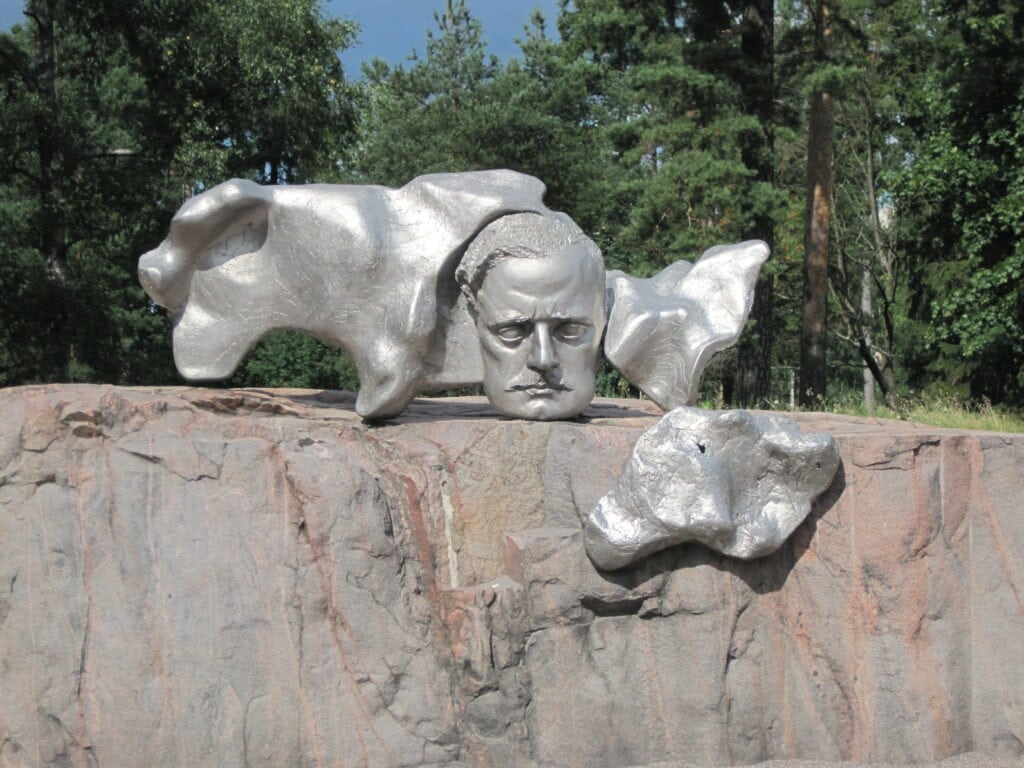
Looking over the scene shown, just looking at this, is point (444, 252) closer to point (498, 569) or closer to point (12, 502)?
point (498, 569)

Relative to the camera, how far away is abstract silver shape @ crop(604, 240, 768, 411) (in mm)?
4840

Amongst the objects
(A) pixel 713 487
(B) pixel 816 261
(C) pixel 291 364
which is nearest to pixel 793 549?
(A) pixel 713 487

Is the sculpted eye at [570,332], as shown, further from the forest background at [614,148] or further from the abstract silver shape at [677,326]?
the forest background at [614,148]

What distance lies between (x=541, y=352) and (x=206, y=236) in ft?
4.90

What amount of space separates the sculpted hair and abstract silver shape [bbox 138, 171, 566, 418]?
0.18 ft

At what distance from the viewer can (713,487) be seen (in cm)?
400

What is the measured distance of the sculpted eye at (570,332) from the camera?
4566 mm

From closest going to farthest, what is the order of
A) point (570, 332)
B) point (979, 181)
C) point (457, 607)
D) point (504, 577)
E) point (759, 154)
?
1. point (457, 607)
2. point (504, 577)
3. point (570, 332)
4. point (759, 154)
5. point (979, 181)

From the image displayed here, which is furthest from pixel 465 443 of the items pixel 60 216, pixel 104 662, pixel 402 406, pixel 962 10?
pixel 962 10

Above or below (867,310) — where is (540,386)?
below

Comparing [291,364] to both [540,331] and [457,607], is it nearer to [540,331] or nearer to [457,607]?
[540,331]

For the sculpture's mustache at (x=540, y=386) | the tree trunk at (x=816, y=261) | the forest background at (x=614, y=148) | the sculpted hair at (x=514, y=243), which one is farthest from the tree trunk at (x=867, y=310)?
the sculpture's mustache at (x=540, y=386)

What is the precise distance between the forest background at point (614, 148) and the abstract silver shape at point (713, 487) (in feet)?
21.4

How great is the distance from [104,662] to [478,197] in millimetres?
2243
